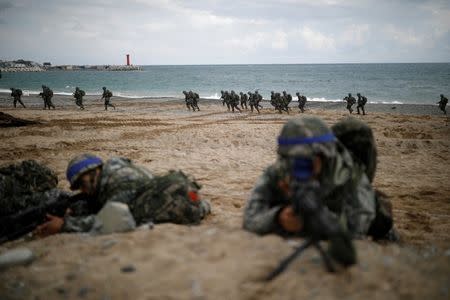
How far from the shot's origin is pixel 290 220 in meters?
2.86

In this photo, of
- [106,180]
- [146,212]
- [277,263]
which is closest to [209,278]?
[277,263]

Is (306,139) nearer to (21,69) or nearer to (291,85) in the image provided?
(291,85)

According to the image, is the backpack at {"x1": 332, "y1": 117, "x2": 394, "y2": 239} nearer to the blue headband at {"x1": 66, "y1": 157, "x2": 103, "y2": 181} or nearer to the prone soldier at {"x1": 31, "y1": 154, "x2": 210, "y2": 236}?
the prone soldier at {"x1": 31, "y1": 154, "x2": 210, "y2": 236}

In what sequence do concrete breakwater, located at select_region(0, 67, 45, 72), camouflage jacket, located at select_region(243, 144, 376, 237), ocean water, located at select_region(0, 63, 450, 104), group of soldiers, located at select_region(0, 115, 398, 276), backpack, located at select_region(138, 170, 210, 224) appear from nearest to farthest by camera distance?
1. group of soldiers, located at select_region(0, 115, 398, 276)
2. camouflage jacket, located at select_region(243, 144, 376, 237)
3. backpack, located at select_region(138, 170, 210, 224)
4. ocean water, located at select_region(0, 63, 450, 104)
5. concrete breakwater, located at select_region(0, 67, 45, 72)

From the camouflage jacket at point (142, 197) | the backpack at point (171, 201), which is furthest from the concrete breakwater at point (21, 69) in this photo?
the backpack at point (171, 201)

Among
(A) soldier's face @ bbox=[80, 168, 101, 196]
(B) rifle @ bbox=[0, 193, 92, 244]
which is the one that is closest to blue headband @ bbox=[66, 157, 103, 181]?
(A) soldier's face @ bbox=[80, 168, 101, 196]

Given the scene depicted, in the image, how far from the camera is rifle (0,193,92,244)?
13.7ft

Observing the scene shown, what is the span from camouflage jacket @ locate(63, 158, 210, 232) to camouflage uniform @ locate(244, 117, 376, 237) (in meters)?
1.16

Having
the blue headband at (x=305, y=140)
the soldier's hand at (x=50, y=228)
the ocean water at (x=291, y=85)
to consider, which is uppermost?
the ocean water at (x=291, y=85)

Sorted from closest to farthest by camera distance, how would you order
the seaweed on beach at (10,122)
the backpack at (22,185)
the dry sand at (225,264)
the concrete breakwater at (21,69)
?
the dry sand at (225,264) → the backpack at (22,185) → the seaweed on beach at (10,122) → the concrete breakwater at (21,69)

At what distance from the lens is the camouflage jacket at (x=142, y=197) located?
13.6 feet

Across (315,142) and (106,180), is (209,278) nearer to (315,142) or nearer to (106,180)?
(315,142)

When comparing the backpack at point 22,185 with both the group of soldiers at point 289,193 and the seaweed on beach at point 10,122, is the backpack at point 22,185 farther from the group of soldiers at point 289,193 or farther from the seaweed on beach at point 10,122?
the seaweed on beach at point 10,122

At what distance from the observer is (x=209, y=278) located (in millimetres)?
2559
